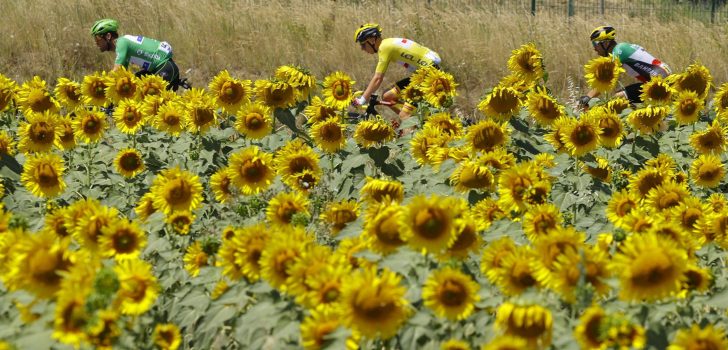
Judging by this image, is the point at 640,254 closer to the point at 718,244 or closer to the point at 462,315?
the point at 462,315

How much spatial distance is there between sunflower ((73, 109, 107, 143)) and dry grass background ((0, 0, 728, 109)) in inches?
357

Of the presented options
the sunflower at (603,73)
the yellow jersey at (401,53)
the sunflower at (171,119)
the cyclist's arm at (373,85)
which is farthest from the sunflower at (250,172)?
the yellow jersey at (401,53)

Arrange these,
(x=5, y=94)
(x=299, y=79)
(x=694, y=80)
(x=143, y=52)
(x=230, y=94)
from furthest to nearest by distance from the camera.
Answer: (x=143, y=52) < (x=694, y=80) < (x=5, y=94) < (x=299, y=79) < (x=230, y=94)

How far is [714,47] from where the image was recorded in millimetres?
15180

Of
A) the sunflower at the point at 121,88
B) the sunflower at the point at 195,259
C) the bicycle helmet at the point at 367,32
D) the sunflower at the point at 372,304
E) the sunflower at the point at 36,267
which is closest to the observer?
the sunflower at the point at 372,304

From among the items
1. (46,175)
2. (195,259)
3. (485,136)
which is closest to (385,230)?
(195,259)

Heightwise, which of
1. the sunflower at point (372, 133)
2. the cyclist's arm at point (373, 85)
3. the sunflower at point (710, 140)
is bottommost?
the cyclist's arm at point (373, 85)

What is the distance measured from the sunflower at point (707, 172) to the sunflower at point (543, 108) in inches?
31.7

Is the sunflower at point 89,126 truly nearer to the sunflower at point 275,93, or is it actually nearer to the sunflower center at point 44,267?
→ the sunflower at point 275,93

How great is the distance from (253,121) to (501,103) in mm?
1381

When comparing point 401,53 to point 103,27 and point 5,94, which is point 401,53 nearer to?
point 103,27

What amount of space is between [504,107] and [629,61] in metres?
4.52

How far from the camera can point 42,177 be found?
404 cm

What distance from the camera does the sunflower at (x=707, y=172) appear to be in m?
4.72
